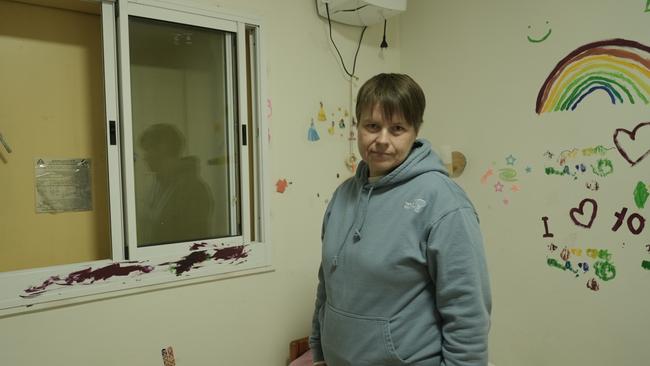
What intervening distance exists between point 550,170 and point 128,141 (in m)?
1.61

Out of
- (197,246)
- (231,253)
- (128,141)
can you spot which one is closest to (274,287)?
(231,253)

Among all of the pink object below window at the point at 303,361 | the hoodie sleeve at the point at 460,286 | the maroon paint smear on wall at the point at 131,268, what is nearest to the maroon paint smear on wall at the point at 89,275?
the maroon paint smear on wall at the point at 131,268

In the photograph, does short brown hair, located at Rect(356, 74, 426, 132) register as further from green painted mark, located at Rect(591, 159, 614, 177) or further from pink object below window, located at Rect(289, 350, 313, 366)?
pink object below window, located at Rect(289, 350, 313, 366)

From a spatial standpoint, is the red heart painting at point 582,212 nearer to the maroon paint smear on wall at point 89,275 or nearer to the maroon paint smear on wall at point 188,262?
the maroon paint smear on wall at point 188,262

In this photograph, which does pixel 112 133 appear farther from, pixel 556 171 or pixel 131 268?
pixel 556 171

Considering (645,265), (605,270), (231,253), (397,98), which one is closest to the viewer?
(397,98)

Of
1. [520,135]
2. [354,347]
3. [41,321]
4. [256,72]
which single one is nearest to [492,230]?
[520,135]

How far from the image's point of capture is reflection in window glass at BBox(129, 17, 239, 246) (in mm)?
1630

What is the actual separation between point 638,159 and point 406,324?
1.05 m

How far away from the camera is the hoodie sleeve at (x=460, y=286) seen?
0.92 m

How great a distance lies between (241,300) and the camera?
5.82 ft

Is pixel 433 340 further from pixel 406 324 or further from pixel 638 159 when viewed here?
pixel 638 159

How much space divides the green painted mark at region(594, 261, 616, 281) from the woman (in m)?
0.80

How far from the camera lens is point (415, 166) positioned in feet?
3.41
